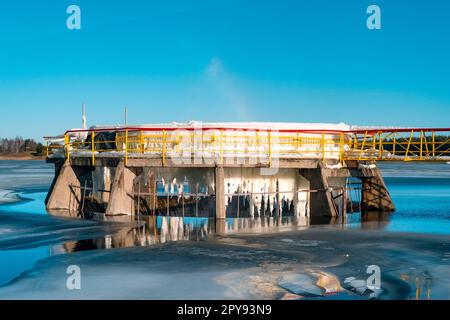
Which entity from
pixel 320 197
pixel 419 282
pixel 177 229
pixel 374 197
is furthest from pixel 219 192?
pixel 419 282

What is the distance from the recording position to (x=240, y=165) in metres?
18.5

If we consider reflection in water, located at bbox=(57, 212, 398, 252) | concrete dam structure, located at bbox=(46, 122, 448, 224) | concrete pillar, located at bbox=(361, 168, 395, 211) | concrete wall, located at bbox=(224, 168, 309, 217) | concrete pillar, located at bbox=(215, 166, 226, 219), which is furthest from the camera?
concrete pillar, located at bbox=(361, 168, 395, 211)

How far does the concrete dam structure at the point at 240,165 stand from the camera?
18766 mm

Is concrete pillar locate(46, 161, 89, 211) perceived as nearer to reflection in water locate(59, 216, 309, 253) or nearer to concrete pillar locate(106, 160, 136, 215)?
concrete pillar locate(106, 160, 136, 215)

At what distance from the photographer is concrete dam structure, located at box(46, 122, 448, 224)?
739 inches

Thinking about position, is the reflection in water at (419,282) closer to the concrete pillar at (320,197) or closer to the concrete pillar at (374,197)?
the concrete pillar at (320,197)

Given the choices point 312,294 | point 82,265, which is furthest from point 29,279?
Answer: point 312,294

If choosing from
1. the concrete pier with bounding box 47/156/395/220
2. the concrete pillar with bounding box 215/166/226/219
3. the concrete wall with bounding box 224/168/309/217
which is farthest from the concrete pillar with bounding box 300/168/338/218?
the concrete pillar with bounding box 215/166/226/219

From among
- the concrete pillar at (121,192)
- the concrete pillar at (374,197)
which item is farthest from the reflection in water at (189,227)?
the concrete pillar at (374,197)

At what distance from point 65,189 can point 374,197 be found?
43.6 feet

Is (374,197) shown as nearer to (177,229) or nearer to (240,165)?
(240,165)

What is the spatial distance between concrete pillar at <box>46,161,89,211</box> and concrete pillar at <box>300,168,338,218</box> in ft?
31.9

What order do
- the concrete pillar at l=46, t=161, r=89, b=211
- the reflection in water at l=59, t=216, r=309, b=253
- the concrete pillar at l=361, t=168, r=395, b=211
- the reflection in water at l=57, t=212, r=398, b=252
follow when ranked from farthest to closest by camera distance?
the concrete pillar at l=361, t=168, r=395, b=211
the concrete pillar at l=46, t=161, r=89, b=211
the reflection in water at l=57, t=212, r=398, b=252
the reflection in water at l=59, t=216, r=309, b=253
